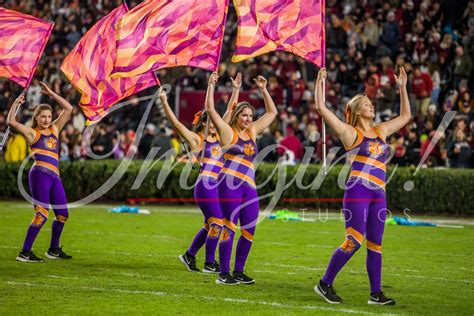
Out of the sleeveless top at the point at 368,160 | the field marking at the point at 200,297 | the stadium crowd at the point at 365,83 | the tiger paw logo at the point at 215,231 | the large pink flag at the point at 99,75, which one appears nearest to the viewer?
the field marking at the point at 200,297

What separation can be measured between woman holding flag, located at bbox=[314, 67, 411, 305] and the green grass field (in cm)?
29

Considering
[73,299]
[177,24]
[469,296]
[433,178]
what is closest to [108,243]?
[177,24]

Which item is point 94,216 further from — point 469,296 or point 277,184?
point 469,296

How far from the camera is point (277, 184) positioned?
72.6 feet

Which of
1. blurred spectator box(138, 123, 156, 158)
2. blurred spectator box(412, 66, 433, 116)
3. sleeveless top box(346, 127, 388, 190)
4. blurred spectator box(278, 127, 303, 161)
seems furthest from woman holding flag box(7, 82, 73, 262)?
blurred spectator box(138, 123, 156, 158)

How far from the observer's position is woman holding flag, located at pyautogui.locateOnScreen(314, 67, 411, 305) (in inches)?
361

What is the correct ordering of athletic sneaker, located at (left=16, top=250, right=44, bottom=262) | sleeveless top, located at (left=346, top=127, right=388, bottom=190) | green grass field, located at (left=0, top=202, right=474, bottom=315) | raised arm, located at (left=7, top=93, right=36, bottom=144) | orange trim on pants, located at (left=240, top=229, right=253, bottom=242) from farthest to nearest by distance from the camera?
athletic sneaker, located at (left=16, top=250, right=44, bottom=262) < raised arm, located at (left=7, top=93, right=36, bottom=144) < orange trim on pants, located at (left=240, top=229, right=253, bottom=242) < sleeveless top, located at (left=346, top=127, right=388, bottom=190) < green grass field, located at (left=0, top=202, right=474, bottom=315)

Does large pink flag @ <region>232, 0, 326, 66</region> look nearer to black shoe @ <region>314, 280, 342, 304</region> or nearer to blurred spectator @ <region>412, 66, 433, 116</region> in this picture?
black shoe @ <region>314, 280, 342, 304</region>

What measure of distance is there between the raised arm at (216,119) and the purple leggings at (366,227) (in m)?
1.81

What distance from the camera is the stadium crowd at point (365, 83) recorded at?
21469 millimetres

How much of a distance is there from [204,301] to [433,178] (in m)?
11.8

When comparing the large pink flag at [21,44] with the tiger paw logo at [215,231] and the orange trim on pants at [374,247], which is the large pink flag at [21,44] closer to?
the tiger paw logo at [215,231]

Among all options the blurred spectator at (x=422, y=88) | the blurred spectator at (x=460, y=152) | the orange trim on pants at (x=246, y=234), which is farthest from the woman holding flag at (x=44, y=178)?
the blurred spectator at (x=422, y=88)

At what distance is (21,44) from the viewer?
1372 cm
